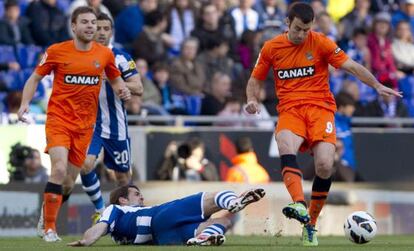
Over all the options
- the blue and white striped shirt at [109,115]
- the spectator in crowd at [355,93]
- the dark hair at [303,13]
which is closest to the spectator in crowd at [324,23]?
the spectator in crowd at [355,93]

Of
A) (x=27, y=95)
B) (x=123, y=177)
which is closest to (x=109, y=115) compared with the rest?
(x=123, y=177)

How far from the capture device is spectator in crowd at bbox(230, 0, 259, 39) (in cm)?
2448

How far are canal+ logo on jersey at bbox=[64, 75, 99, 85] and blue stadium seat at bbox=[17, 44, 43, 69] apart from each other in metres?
6.36

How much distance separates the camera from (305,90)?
46.0 feet

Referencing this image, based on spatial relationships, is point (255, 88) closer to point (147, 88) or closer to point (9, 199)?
point (9, 199)

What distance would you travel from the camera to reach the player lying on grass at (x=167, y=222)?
12.8 meters

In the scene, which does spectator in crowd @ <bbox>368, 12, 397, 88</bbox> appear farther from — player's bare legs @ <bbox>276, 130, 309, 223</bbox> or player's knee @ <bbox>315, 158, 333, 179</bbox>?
player's bare legs @ <bbox>276, 130, 309, 223</bbox>

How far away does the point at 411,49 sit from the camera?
82.8 feet

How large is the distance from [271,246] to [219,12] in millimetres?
11158

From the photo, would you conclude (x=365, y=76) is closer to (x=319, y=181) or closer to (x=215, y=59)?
(x=319, y=181)

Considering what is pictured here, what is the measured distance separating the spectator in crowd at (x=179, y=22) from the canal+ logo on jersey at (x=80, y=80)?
849 cm

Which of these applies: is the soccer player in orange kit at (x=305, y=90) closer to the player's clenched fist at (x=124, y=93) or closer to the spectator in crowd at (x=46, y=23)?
the player's clenched fist at (x=124, y=93)

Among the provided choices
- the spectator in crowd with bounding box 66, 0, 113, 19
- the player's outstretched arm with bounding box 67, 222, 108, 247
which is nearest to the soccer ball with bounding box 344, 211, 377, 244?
the player's outstretched arm with bounding box 67, 222, 108, 247

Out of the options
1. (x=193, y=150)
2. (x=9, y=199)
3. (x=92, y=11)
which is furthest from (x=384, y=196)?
(x=92, y=11)
